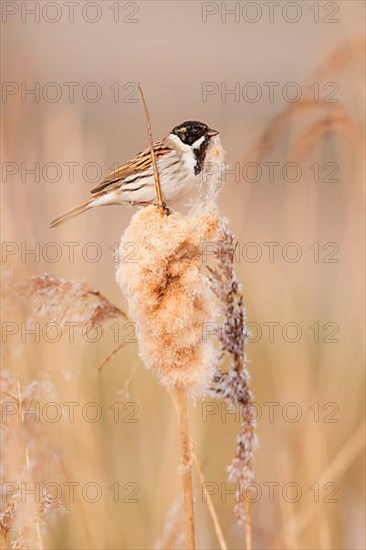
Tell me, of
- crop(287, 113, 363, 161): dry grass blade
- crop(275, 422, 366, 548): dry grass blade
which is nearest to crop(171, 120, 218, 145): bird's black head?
crop(287, 113, 363, 161): dry grass blade

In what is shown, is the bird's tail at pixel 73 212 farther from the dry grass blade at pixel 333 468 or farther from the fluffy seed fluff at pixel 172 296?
the fluffy seed fluff at pixel 172 296

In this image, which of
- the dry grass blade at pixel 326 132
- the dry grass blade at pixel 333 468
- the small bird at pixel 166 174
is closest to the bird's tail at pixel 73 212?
the small bird at pixel 166 174

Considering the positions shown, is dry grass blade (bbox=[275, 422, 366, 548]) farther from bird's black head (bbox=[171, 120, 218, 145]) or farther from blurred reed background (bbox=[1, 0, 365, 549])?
bird's black head (bbox=[171, 120, 218, 145])

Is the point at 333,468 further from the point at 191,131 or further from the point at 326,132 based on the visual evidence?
the point at 191,131

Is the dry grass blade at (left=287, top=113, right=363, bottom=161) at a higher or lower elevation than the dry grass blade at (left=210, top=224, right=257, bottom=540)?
higher

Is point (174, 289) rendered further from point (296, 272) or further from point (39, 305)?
point (296, 272)

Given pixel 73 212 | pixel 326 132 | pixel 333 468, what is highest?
pixel 326 132

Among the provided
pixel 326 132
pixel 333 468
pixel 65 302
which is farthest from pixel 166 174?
pixel 65 302
